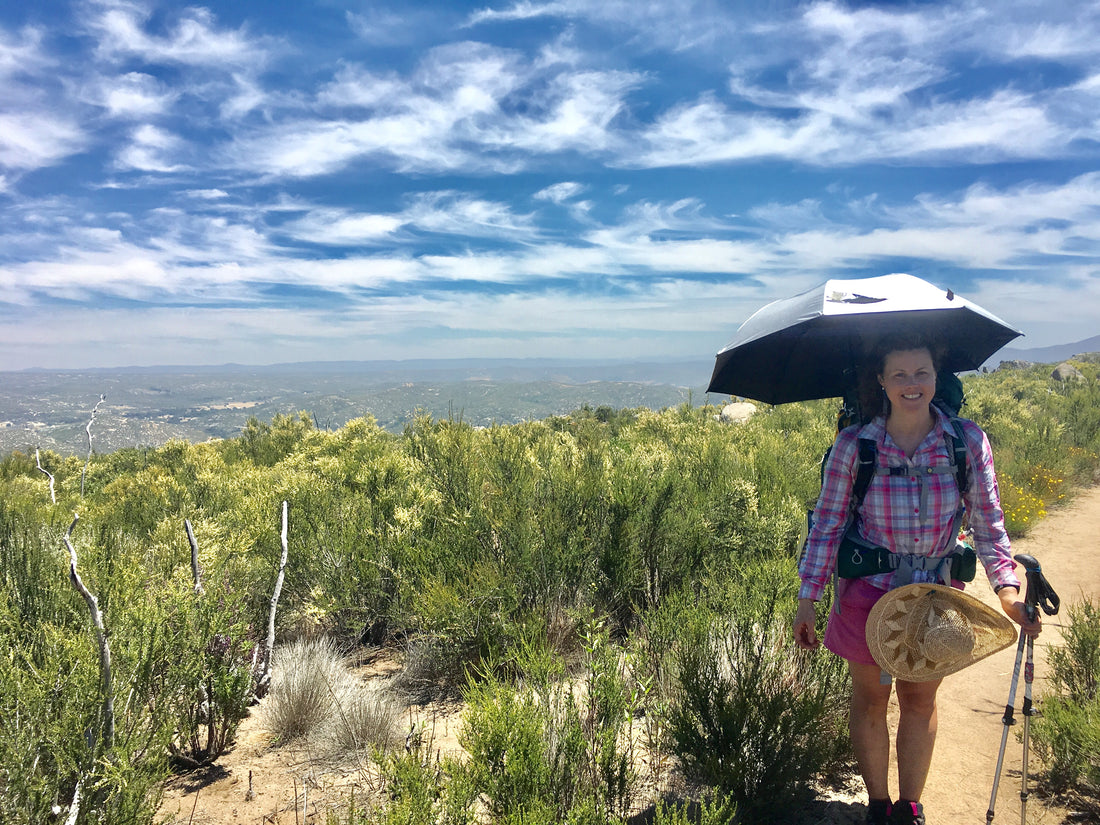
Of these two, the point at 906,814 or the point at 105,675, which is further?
the point at 906,814

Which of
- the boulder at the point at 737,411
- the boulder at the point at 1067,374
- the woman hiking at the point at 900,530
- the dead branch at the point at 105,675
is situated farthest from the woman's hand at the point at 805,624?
the boulder at the point at 1067,374

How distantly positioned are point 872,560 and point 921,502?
1.00 feet

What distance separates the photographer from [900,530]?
2.28 meters

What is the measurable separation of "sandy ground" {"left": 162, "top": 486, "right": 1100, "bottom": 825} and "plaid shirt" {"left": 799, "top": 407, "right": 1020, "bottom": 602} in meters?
1.44

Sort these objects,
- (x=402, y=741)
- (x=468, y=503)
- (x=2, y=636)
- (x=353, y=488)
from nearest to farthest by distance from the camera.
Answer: (x=2, y=636) < (x=402, y=741) < (x=468, y=503) < (x=353, y=488)

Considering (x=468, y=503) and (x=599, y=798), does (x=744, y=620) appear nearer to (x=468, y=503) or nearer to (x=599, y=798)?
(x=599, y=798)

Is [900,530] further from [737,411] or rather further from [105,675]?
[737,411]

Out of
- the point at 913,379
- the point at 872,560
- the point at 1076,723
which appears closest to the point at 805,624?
the point at 872,560

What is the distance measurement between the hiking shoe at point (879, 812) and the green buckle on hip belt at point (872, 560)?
1.04 metres

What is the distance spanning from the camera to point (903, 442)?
233cm

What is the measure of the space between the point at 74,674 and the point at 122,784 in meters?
0.48

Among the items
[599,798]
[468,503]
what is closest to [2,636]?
[599,798]

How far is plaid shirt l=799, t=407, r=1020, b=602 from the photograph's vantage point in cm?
225

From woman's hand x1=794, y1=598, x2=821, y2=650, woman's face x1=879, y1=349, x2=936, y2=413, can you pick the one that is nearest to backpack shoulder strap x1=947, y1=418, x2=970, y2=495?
woman's face x1=879, y1=349, x2=936, y2=413
